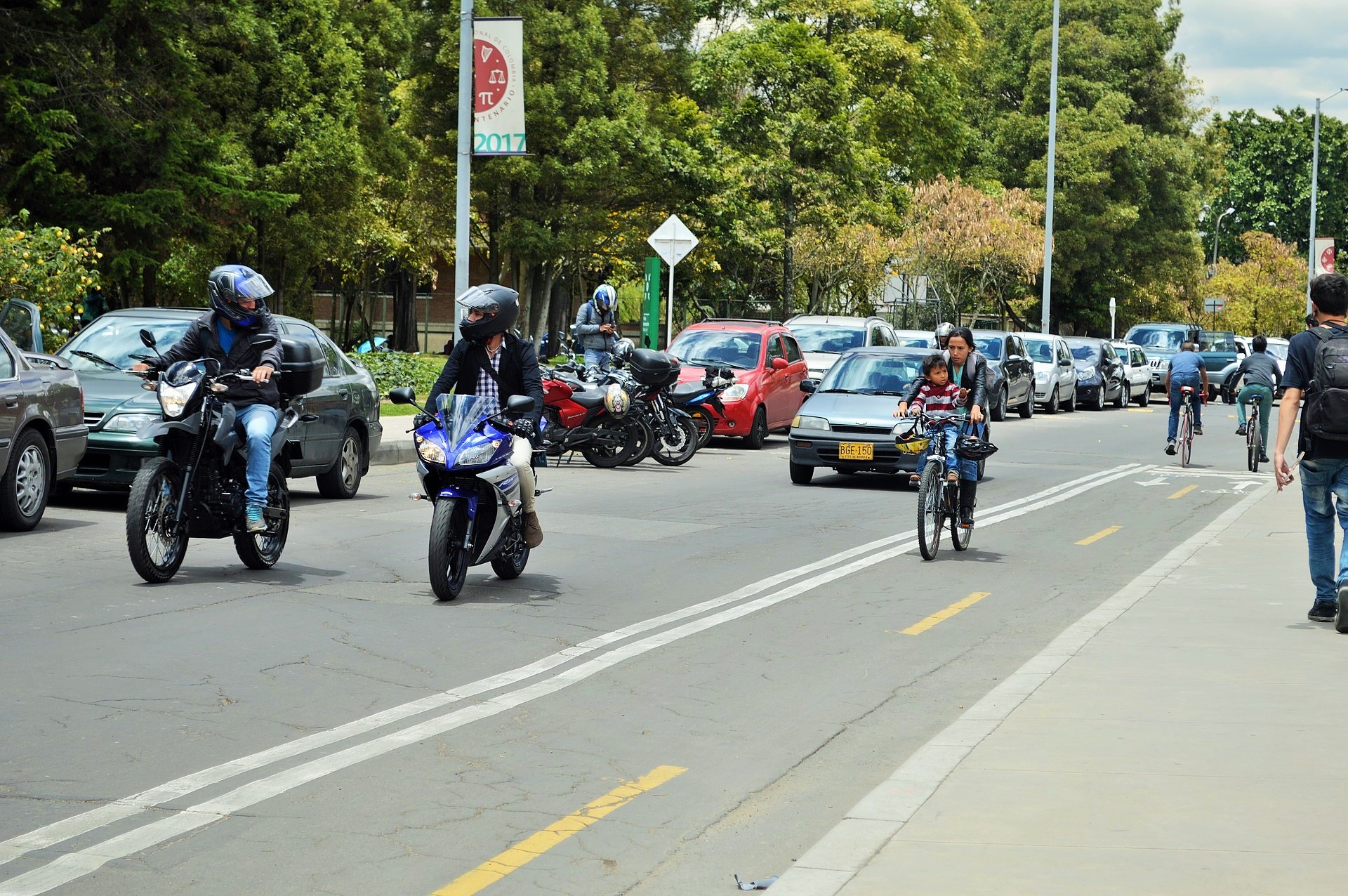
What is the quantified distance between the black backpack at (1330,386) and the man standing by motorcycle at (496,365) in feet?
14.6

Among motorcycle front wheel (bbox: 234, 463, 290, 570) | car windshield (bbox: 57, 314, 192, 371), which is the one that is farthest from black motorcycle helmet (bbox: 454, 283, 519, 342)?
car windshield (bbox: 57, 314, 192, 371)

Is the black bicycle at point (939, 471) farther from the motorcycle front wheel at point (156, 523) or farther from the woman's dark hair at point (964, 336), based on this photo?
the motorcycle front wheel at point (156, 523)

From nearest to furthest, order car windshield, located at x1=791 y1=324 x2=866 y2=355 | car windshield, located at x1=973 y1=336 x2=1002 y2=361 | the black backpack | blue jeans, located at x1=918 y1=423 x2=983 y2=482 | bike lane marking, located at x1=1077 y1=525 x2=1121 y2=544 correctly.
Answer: the black backpack → blue jeans, located at x1=918 y1=423 x2=983 y2=482 → bike lane marking, located at x1=1077 y1=525 x2=1121 y2=544 → car windshield, located at x1=791 y1=324 x2=866 y2=355 → car windshield, located at x1=973 y1=336 x2=1002 y2=361

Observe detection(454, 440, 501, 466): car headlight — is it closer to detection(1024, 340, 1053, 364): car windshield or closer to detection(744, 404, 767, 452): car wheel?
detection(744, 404, 767, 452): car wheel

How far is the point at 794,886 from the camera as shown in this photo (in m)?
4.68

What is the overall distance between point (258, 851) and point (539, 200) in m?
39.0

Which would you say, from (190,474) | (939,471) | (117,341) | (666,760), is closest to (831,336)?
(117,341)

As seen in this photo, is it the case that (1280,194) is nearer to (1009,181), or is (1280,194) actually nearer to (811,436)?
(1009,181)

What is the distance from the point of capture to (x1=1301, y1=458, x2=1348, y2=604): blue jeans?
30.2ft

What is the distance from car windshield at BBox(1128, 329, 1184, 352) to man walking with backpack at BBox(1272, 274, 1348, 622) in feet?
136

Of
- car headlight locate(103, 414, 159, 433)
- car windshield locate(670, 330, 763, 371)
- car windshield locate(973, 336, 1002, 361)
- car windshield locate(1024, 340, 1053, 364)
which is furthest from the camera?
car windshield locate(1024, 340, 1053, 364)

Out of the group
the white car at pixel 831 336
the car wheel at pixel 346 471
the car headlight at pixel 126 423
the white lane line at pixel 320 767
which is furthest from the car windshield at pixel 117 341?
the white car at pixel 831 336

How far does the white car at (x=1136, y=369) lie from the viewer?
1719 inches

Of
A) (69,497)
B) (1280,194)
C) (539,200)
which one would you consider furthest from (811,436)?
(1280,194)
